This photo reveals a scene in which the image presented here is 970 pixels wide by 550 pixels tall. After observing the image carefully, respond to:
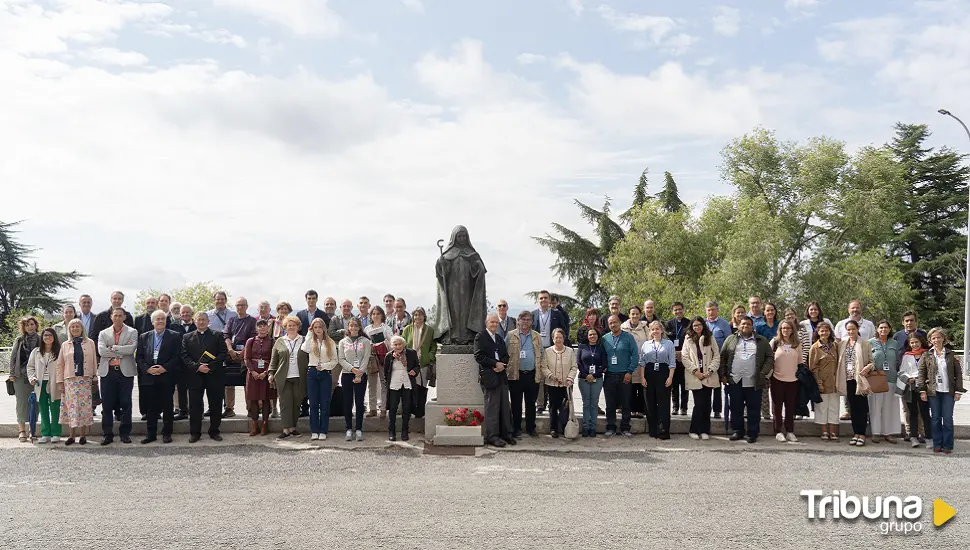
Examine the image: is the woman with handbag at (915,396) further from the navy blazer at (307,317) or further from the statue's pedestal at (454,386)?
the navy blazer at (307,317)

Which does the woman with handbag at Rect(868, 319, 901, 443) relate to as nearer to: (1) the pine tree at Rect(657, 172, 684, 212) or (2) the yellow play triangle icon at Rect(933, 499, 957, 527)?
(2) the yellow play triangle icon at Rect(933, 499, 957, 527)

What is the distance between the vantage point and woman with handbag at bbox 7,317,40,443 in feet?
34.8

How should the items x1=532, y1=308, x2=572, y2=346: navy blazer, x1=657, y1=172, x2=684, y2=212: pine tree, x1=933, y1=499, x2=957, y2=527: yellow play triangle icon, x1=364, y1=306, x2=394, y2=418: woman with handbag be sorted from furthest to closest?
x1=657, y1=172, x2=684, y2=212: pine tree
x1=532, y1=308, x2=572, y2=346: navy blazer
x1=364, y1=306, x2=394, y2=418: woman with handbag
x1=933, y1=499, x2=957, y2=527: yellow play triangle icon

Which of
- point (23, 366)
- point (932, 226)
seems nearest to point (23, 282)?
point (23, 366)

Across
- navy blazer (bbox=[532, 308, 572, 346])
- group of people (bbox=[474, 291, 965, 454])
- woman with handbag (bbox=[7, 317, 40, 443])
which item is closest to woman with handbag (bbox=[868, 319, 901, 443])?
group of people (bbox=[474, 291, 965, 454])

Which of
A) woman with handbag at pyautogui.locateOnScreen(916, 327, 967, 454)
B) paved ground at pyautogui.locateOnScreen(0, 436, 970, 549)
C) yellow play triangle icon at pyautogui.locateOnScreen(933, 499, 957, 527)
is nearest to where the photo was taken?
paved ground at pyautogui.locateOnScreen(0, 436, 970, 549)

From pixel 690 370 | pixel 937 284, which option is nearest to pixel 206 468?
pixel 690 370

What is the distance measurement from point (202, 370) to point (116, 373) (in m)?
1.23

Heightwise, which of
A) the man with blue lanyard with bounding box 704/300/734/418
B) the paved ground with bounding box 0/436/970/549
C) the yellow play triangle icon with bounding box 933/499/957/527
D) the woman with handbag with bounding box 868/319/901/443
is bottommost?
the yellow play triangle icon with bounding box 933/499/957/527

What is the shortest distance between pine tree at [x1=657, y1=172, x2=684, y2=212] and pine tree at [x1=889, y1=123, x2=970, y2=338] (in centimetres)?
1250

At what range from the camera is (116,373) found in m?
10.5

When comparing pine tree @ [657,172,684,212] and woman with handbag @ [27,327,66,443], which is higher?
pine tree @ [657,172,684,212]

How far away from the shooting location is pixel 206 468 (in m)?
8.90

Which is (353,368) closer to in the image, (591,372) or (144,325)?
(591,372)
